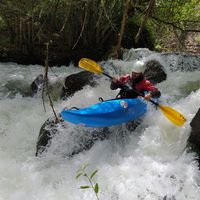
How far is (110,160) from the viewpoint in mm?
4828

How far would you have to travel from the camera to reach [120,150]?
498 centimetres

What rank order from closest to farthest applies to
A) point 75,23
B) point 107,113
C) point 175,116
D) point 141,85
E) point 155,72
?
point 175,116
point 107,113
point 141,85
point 155,72
point 75,23

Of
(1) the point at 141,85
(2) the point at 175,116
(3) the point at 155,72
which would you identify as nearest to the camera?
(2) the point at 175,116

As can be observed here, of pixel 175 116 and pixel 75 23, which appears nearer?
pixel 175 116

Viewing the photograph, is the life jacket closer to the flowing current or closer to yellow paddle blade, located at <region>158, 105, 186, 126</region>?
the flowing current

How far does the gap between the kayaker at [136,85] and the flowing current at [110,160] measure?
0.29 meters

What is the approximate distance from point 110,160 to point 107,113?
58cm

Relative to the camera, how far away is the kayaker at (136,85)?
5316 millimetres

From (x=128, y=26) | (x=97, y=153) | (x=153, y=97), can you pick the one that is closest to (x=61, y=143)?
(x=97, y=153)

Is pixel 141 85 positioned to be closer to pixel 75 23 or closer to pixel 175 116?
pixel 175 116

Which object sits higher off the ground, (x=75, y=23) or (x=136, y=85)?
(x=136, y=85)

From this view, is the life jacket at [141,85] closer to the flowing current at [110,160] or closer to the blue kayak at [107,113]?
the blue kayak at [107,113]

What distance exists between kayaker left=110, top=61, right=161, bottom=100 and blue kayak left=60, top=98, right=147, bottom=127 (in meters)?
0.16

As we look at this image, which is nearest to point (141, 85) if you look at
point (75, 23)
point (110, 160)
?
point (110, 160)
